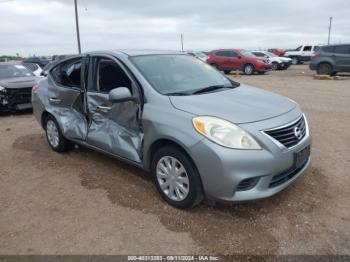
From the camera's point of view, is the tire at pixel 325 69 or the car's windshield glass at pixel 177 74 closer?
the car's windshield glass at pixel 177 74

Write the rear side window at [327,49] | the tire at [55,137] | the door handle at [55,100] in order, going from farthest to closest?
the rear side window at [327,49] < the tire at [55,137] < the door handle at [55,100]

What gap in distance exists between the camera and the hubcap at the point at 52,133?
5.61m

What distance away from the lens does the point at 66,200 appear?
159 inches

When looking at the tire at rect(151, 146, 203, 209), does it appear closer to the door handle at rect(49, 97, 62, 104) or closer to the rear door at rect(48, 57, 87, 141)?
the rear door at rect(48, 57, 87, 141)

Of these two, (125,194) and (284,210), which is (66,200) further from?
(284,210)

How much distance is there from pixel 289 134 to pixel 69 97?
3.21 m

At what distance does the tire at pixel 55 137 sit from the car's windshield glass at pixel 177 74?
2029 mm

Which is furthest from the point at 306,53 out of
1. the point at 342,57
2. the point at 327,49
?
the point at 342,57

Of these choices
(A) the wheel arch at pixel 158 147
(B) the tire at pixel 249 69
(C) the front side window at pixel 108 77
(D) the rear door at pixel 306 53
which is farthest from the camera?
(D) the rear door at pixel 306 53

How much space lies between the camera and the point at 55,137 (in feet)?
18.6

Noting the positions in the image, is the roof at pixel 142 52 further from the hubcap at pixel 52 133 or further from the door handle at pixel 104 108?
the hubcap at pixel 52 133

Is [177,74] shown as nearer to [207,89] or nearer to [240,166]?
[207,89]

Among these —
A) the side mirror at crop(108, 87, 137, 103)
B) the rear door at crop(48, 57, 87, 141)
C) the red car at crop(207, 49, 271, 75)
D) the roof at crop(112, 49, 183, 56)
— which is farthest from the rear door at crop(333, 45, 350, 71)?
the side mirror at crop(108, 87, 137, 103)

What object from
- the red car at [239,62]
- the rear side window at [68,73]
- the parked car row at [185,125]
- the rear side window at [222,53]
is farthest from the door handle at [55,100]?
the rear side window at [222,53]
